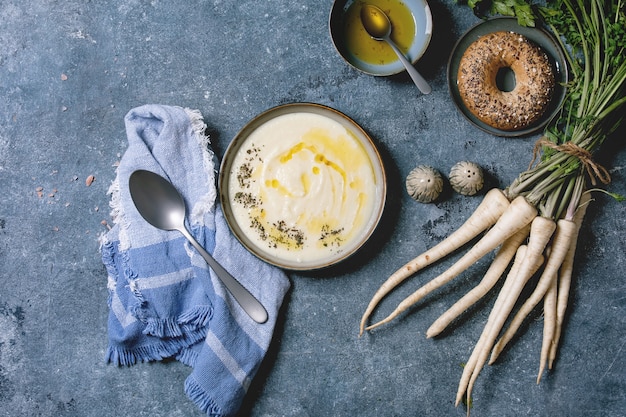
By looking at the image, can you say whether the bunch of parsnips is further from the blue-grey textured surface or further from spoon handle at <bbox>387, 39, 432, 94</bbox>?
spoon handle at <bbox>387, 39, 432, 94</bbox>

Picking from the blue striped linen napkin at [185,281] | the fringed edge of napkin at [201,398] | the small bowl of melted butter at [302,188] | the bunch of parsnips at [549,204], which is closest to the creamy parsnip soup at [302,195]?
the small bowl of melted butter at [302,188]

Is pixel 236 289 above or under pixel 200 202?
under

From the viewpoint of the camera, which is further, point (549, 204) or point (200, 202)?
point (200, 202)

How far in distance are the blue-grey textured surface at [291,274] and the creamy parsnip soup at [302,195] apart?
0.45 ft

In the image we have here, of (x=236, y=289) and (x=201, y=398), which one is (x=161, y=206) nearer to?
(x=236, y=289)

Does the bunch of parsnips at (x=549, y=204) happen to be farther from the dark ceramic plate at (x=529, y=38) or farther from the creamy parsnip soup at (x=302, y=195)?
the creamy parsnip soup at (x=302, y=195)

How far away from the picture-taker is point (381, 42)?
6.98ft

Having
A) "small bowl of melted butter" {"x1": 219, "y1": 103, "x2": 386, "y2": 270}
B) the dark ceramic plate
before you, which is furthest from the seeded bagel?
"small bowl of melted butter" {"x1": 219, "y1": 103, "x2": 386, "y2": 270}

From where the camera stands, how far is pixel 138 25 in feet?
7.22

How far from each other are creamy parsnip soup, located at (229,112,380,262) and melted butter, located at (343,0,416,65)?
339mm

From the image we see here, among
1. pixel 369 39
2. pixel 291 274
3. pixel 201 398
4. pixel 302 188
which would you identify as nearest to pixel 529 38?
pixel 369 39

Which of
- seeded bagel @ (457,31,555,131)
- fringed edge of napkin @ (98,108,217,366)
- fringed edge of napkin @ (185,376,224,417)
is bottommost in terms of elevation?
fringed edge of napkin @ (185,376,224,417)

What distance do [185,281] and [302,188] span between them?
22.2 inches

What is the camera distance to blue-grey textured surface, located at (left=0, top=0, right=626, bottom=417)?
2125 mm
